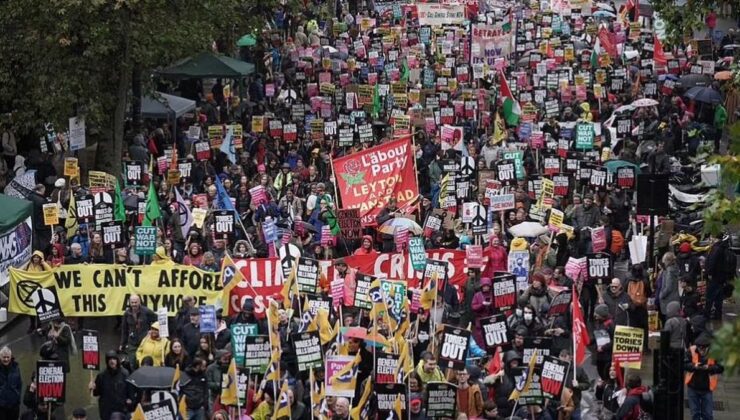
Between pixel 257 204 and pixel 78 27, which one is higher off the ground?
pixel 78 27

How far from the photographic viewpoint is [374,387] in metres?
19.4

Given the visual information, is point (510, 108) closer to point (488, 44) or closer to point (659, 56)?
point (659, 56)

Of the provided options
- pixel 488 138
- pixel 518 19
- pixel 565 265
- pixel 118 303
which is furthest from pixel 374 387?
pixel 518 19

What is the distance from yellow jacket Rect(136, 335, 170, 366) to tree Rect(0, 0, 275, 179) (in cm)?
1165

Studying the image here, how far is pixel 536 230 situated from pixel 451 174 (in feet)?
12.2

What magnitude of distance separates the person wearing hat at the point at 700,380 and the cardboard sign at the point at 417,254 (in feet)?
15.5

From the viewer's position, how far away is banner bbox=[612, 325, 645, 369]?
782 inches

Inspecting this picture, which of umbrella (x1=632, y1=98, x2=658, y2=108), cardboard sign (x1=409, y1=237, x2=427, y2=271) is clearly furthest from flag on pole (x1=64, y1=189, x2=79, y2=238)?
umbrella (x1=632, y1=98, x2=658, y2=108)

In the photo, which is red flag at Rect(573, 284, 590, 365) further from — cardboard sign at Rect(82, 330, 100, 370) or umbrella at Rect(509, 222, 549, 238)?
umbrella at Rect(509, 222, 549, 238)

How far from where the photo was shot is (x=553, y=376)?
1903 centimetres

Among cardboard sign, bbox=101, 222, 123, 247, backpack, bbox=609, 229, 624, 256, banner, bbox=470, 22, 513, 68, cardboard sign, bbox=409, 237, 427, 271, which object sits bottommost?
banner, bbox=470, 22, 513, 68

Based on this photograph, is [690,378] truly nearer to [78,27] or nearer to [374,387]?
[374,387]

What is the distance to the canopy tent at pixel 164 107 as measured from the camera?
38.0 metres

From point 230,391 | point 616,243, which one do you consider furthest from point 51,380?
point 616,243
